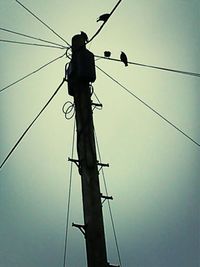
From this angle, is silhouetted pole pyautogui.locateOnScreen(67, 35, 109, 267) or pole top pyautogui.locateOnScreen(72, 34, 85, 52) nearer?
silhouetted pole pyautogui.locateOnScreen(67, 35, 109, 267)

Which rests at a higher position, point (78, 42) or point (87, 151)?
point (78, 42)

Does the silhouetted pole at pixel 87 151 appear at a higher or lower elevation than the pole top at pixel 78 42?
lower

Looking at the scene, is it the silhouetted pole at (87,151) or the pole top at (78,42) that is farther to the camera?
the pole top at (78,42)

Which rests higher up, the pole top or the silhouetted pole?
the pole top

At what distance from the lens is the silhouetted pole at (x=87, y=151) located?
4973 millimetres

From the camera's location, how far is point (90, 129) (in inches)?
220

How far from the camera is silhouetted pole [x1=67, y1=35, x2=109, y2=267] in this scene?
4973 millimetres

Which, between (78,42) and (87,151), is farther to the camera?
(78,42)

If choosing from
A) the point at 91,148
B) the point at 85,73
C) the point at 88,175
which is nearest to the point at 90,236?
the point at 88,175

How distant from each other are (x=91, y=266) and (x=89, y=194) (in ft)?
2.89

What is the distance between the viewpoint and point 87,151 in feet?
17.9

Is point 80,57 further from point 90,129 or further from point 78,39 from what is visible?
point 90,129

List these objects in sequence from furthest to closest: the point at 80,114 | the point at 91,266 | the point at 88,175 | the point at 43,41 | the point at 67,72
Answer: the point at 43,41 → the point at 67,72 → the point at 80,114 → the point at 88,175 → the point at 91,266

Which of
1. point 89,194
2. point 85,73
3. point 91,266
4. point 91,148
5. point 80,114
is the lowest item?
point 91,266
